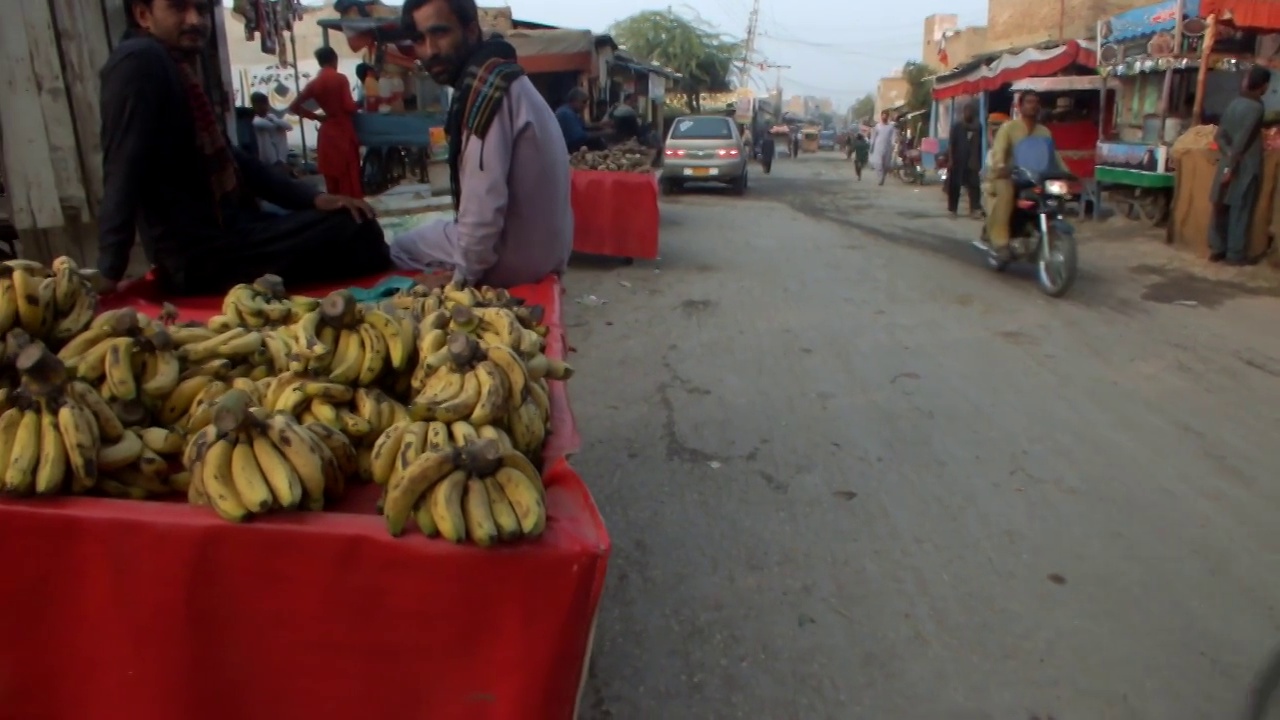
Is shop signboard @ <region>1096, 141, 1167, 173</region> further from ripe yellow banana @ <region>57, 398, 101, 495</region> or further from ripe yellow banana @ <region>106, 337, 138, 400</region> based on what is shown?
ripe yellow banana @ <region>57, 398, 101, 495</region>

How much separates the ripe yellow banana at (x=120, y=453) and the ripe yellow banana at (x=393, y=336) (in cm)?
55

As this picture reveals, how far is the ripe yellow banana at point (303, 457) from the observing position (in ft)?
6.25

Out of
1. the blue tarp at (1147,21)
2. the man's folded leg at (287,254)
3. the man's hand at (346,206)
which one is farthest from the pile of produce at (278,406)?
the blue tarp at (1147,21)

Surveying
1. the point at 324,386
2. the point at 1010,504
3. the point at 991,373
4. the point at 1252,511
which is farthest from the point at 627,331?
the point at 324,386

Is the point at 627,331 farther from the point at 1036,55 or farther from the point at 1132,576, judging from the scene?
the point at 1036,55

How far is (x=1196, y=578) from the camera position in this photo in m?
3.38

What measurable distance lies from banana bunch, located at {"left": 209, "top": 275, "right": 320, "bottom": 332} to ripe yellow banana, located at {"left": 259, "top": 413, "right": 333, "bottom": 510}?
2.51 ft

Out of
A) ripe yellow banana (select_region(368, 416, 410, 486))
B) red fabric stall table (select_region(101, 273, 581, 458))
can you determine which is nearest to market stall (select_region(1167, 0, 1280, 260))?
red fabric stall table (select_region(101, 273, 581, 458))

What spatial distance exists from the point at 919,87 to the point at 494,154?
3204 centimetres

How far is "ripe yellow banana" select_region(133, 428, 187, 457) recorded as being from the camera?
7.04ft

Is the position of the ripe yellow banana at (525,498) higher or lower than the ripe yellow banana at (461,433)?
lower

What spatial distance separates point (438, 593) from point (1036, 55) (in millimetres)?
17533

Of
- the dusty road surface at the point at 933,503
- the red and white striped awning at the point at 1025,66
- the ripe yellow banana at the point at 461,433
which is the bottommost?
the dusty road surface at the point at 933,503

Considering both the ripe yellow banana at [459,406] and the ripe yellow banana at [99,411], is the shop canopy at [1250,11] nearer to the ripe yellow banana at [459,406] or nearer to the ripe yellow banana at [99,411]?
the ripe yellow banana at [459,406]
